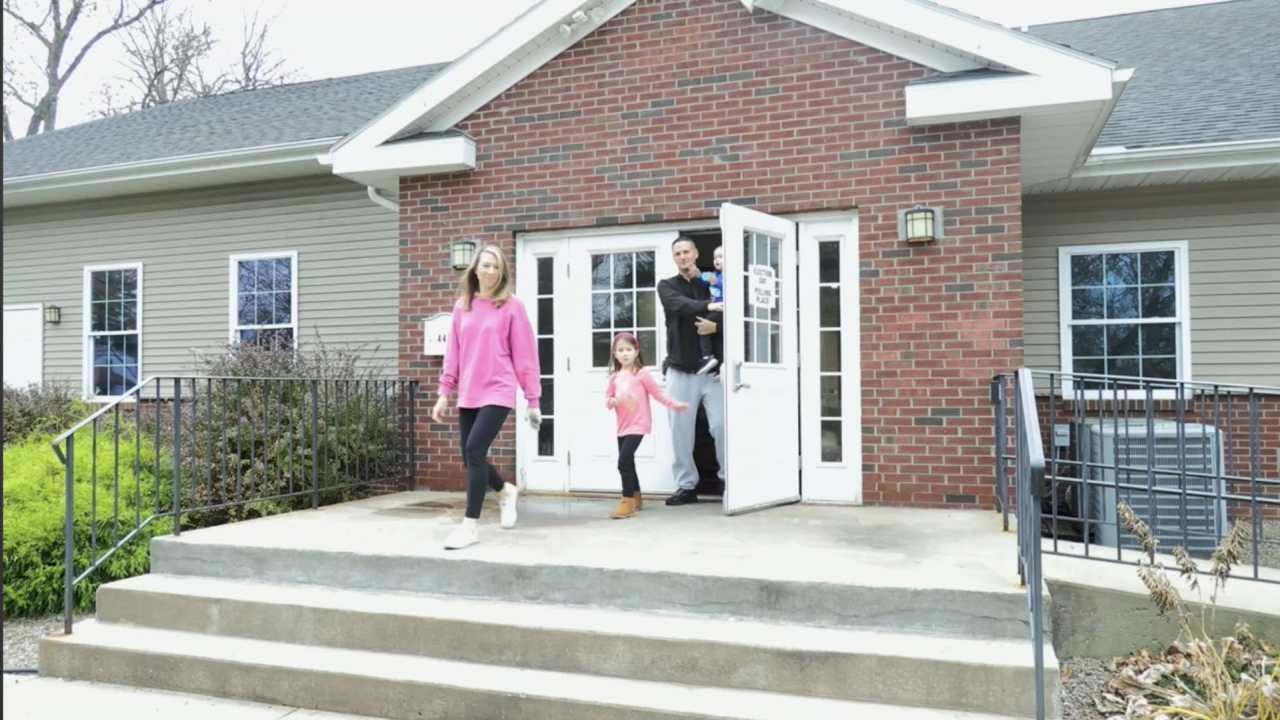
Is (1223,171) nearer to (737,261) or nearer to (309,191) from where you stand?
(737,261)

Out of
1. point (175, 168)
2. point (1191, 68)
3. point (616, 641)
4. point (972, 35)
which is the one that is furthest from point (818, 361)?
point (175, 168)

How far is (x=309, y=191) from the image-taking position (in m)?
10.2

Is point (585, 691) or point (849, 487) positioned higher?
point (849, 487)

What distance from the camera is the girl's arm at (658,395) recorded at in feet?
19.4

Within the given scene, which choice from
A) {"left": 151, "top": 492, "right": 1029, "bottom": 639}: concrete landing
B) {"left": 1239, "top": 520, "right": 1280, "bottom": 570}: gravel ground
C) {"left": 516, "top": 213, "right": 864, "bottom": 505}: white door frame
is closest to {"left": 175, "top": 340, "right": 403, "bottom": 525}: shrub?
{"left": 151, "top": 492, "right": 1029, "bottom": 639}: concrete landing

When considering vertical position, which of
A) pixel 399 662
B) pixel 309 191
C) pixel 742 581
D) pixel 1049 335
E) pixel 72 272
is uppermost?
pixel 309 191

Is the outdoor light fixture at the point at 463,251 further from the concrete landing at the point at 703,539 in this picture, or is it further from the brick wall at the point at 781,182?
the concrete landing at the point at 703,539

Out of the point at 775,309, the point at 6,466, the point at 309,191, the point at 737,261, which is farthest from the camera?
the point at 309,191

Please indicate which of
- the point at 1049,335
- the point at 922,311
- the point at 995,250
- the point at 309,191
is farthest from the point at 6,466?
the point at 1049,335

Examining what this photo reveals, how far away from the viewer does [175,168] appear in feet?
33.0

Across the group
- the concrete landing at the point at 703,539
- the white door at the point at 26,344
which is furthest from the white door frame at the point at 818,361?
the white door at the point at 26,344

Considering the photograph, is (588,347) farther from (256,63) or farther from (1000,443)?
(256,63)

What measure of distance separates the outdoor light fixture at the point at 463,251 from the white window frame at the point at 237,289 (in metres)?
3.65

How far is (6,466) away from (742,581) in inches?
244
